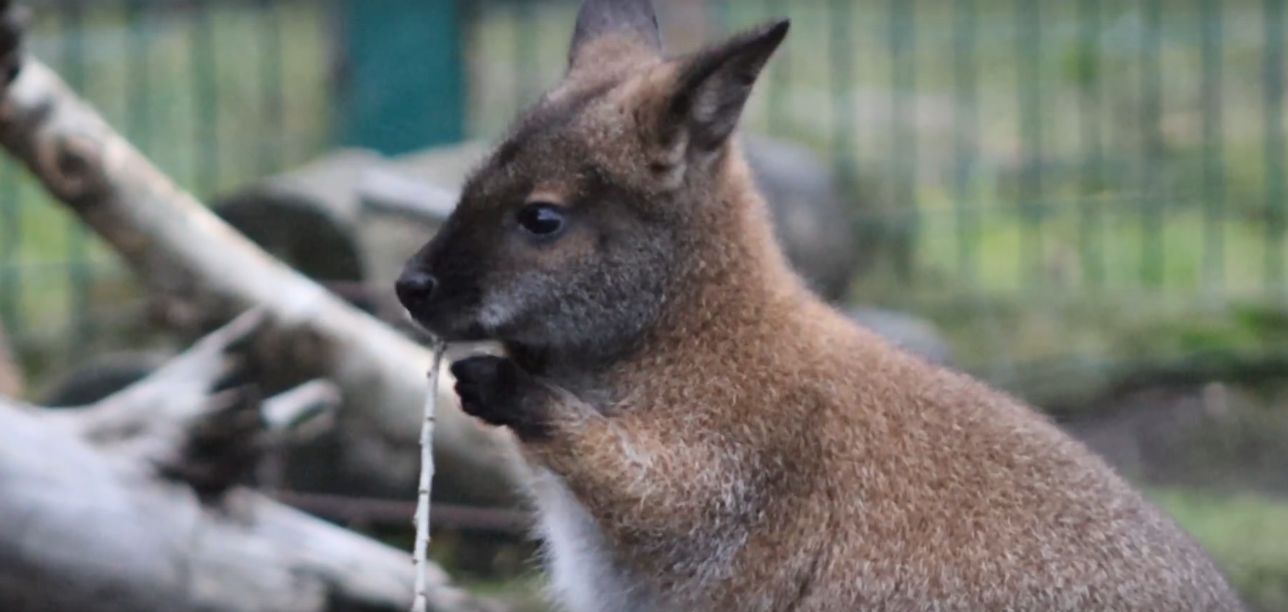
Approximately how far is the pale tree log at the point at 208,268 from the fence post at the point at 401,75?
2.31m

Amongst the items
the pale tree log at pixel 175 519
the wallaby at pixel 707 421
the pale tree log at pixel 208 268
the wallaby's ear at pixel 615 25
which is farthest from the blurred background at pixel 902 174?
the wallaby at pixel 707 421

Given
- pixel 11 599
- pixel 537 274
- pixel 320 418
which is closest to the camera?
pixel 537 274

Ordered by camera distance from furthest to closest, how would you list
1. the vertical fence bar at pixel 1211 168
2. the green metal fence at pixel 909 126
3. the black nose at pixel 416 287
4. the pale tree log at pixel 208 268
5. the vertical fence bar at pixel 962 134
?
the vertical fence bar at pixel 1211 168, the vertical fence bar at pixel 962 134, the green metal fence at pixel 909 126, the pale tree log at pixel 208 268, the black nose at pixel 416 287

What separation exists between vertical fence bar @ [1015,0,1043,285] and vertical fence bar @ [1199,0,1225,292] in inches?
28.2

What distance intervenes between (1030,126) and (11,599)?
632 cm

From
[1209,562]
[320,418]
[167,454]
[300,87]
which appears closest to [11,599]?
[167,454]

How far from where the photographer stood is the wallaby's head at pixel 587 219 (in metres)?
4.05

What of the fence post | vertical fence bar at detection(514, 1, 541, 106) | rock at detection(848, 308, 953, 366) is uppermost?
vertical fence bar at detection(514, 1, 541, 106)

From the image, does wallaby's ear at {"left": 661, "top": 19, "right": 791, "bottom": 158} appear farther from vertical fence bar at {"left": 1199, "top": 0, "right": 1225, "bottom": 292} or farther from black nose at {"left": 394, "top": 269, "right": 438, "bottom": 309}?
vertical fence bar at {"left": 1199, "top": 0, "right": 1225, "bottom": 292}

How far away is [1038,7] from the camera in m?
9.66

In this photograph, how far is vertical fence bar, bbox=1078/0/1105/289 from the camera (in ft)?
31.6

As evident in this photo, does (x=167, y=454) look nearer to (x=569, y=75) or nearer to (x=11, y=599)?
(x=11, y=599)

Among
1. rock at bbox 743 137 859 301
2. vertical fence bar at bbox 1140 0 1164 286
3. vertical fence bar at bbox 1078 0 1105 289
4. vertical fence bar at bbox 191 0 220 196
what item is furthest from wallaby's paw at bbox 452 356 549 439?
vertical fence bar at bbox 1140 0 1164 286

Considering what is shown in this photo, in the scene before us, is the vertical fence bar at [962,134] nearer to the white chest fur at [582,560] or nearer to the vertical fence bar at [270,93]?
the vertical fence bar at [270,93]
